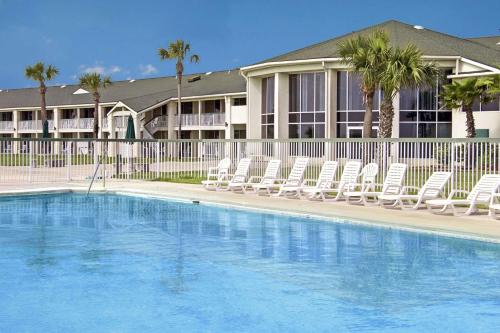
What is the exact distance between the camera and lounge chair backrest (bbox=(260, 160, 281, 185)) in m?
20.6

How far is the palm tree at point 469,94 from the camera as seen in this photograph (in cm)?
2930

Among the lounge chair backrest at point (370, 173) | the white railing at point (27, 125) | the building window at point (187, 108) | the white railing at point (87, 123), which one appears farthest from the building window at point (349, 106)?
the white railing at point (27, 125)

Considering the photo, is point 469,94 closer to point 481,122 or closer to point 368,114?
point 481,122

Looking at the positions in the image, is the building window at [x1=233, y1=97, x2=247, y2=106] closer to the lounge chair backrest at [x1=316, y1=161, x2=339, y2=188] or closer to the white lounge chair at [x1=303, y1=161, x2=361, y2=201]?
the lounge chair backrest at [x1=316, y1=161, x2=339, y2=188]

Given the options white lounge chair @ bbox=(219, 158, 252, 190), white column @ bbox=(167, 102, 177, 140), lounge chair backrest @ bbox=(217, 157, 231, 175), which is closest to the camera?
white lounge chair @ bbox=(219, 158, 252, 190)

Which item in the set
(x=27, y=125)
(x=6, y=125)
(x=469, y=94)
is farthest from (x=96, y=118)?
(x=469, y=94)

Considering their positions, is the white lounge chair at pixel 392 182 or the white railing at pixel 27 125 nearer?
the white lounge chair at pixel 392 182

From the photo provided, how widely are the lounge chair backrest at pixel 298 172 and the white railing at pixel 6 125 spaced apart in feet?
175

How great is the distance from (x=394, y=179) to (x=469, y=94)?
582 inches

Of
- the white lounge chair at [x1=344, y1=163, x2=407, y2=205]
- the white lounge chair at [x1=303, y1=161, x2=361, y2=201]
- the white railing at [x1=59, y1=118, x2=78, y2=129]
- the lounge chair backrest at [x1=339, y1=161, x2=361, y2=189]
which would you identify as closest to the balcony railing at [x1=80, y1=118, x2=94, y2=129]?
the white railing at [x1=59, y1=118, x2=78, y2=129]

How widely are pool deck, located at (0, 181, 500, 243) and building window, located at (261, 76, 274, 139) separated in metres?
17.7

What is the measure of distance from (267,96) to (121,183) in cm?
1738

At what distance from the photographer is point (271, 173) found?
2073 cm

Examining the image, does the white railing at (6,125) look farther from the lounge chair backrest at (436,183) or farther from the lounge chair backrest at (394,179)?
the lounge chair backrest at (436,183)
